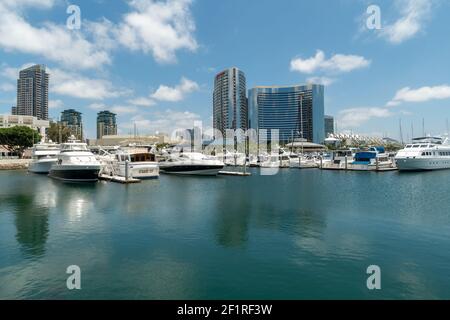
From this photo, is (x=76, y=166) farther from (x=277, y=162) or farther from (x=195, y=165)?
(x=277, y=162)

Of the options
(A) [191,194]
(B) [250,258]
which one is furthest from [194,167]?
(B) [250,258]

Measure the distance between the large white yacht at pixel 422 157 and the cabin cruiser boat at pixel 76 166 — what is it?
228 ft

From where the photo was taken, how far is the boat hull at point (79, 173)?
4916 cm

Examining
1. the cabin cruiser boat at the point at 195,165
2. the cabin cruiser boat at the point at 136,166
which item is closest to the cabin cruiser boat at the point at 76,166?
the cabin cruiser boat at the point at 136,166

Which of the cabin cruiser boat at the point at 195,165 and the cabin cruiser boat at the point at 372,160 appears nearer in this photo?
the cabin cruiser boat at the point at 195,165

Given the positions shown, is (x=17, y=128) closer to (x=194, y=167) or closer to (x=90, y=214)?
(x=194, y=167)

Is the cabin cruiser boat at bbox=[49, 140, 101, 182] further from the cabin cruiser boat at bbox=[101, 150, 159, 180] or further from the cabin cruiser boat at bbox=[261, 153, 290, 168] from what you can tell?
the cabin cruiser boat at bbox=[261, 153, 290, 168]

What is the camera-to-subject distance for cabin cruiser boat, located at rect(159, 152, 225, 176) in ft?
206

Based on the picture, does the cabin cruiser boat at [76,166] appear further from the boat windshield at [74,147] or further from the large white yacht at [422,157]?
the large white yacht at [422,157]

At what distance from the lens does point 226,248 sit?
1759 cm

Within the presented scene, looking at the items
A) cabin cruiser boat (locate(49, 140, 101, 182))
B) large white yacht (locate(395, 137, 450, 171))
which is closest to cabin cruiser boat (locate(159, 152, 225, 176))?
cabin cruiser boat (locate(49, 140, 101, 182))
